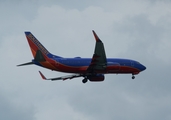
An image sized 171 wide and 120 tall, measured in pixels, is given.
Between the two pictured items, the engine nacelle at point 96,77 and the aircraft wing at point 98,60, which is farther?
the engine nacelle at point 96,77

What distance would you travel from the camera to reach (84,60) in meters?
106

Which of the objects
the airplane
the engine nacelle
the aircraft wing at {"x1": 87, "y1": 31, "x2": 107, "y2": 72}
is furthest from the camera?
the engine nacelle

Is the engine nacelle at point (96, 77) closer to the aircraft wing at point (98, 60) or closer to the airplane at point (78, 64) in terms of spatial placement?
the airplane at point (78, 64)

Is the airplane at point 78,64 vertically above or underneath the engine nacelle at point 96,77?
above

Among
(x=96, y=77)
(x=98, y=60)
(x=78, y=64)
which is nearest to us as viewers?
(x=98, y=60)

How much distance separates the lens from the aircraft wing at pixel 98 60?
313ft

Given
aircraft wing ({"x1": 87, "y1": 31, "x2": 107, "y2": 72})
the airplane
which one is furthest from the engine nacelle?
aircraft wing ({"x1": 87, "y1": 31, "x2": 107, "y2": 72})

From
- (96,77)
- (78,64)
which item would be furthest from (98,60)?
(96,77)

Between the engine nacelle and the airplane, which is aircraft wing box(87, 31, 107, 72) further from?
the engine nacelle

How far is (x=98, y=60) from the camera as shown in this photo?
10000cm

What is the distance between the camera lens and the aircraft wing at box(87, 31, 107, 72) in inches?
3753

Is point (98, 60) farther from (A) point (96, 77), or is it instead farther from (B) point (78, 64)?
(A) point (96, 77)

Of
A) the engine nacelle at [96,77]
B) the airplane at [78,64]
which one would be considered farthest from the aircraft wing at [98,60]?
the engine nacelle at [96,77]

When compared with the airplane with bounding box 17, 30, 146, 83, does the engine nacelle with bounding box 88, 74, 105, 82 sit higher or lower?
lower
